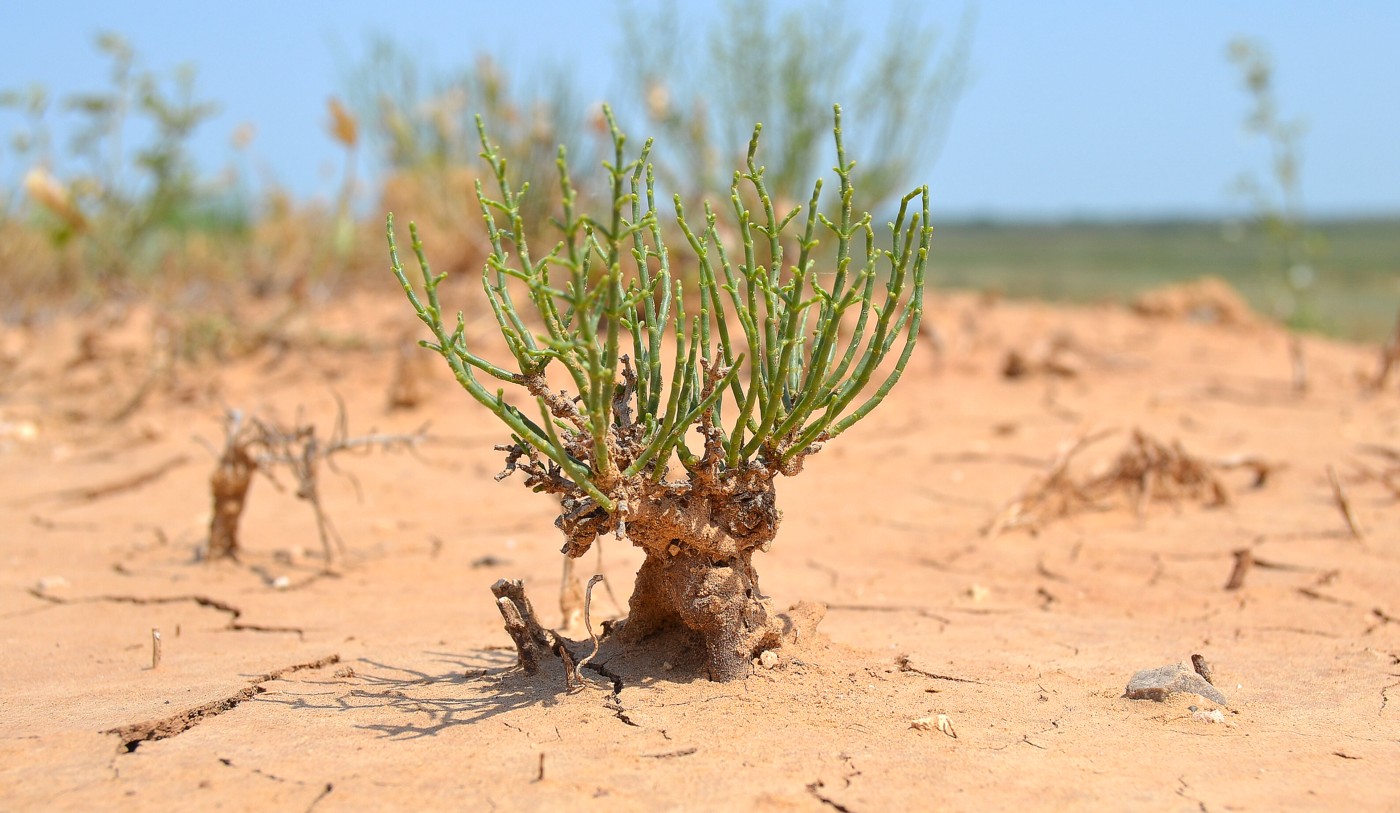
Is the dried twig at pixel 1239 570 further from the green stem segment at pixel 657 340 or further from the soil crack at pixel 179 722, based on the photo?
the soil crack at pixel 179 722

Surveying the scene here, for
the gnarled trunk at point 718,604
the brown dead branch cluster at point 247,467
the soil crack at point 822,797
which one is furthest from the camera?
the brown dead branch cluster at point 247,467

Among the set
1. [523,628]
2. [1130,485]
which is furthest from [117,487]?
[1130,485]

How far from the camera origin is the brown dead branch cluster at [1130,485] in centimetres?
405

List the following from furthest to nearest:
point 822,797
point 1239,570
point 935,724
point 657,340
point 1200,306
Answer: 1. point 1200,306
2. point 1239,570
3. point 657,340
4. point 935,724
5. point 822,797

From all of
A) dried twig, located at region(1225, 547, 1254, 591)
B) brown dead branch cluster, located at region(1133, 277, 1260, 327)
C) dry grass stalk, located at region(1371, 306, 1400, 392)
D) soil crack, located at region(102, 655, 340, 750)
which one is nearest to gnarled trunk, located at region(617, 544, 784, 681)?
soil crack, located at region(102, 655, 340, 750)

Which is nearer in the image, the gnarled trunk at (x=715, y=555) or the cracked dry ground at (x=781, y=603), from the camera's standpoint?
the cracked dry ground at (x=781, y=603)

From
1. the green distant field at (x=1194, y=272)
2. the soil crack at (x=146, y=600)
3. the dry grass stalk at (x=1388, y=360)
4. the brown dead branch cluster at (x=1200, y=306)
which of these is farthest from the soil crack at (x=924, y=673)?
the brown dead branch cluster at (x=1200, y=306)

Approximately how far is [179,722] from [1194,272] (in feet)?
59.4

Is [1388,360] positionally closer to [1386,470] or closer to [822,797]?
[1386,470]

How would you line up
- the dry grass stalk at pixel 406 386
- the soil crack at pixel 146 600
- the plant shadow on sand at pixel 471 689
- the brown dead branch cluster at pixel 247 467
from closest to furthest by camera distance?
1. the plant shadow on sand at pixel 471 689
2. the soil crack at pixel 146 600
3. the brown dead branch cluster at pixel 247 467
4. the dry grass stalk at pixel 406 386

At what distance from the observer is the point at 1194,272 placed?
17844mm

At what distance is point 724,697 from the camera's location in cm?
215

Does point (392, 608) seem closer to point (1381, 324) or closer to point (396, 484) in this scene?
point (396, 484)

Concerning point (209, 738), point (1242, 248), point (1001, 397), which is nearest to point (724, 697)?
point (209, 738)
